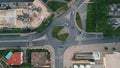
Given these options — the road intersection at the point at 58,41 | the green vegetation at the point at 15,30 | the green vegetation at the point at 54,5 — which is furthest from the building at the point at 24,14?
the road intersection at the point at 58,41

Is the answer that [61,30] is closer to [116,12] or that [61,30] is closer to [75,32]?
[75,32]

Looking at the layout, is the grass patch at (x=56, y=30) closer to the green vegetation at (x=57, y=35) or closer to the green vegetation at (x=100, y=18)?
the green vegetation at (x=57, y=35)

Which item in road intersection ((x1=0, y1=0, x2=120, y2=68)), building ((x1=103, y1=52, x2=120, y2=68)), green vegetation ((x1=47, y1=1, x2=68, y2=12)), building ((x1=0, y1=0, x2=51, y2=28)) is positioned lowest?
building ((x1=103, y1=52, x2=120, y2=68))

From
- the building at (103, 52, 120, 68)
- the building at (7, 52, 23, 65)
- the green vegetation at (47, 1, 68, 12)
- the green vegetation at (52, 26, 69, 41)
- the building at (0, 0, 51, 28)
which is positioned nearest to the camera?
the building at (103, 52, 120, 68)

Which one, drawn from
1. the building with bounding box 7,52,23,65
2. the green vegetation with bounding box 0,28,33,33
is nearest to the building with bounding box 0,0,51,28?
the green vegetation with bounding box 0,28,33,33

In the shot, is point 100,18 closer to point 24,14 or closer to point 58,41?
point 58,41

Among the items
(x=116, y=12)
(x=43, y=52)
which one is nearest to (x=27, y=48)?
(x=43, y=52)

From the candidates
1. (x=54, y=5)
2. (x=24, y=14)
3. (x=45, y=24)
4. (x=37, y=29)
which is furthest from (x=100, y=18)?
(x=24, y=14)

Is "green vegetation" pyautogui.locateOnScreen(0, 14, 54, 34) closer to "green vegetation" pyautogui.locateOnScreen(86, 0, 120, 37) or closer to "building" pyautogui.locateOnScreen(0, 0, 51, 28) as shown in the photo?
"building" pyautogui.locateOnScreen(0, 0, 51, 28)
